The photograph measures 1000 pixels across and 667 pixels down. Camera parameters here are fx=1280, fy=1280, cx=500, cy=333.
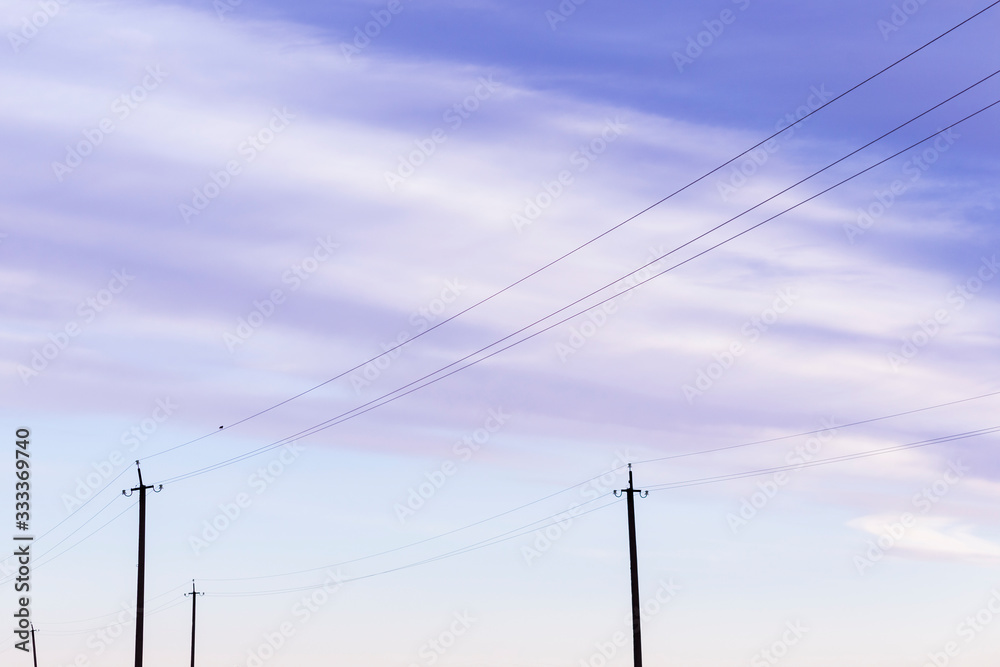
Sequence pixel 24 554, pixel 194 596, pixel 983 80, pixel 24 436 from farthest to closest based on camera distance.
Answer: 1. pixel 194 596
2. pixel 24 554
3. pixel 24 436
4. pixel 983 80

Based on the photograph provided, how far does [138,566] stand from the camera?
178ft

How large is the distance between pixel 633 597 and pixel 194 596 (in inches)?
2348

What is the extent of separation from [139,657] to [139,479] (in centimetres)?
830

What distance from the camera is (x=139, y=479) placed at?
57688 millimetres

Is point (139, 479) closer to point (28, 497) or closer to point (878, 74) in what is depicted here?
point (28, 497)

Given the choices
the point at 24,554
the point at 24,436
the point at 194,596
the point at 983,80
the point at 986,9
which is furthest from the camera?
the point at 194,596

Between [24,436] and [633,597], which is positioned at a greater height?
[24,436]

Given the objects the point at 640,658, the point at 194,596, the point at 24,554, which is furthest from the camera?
the point at 194,596

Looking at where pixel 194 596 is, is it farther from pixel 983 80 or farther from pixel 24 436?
pixel 983 80

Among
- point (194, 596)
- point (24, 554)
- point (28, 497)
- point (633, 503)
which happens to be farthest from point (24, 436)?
point (194, 596)

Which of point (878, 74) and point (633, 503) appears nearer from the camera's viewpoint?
point (878, 74)

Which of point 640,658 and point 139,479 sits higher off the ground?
point 139,479

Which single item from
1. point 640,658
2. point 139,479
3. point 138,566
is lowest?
point 640,658

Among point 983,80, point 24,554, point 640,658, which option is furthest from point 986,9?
point 24,554
